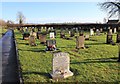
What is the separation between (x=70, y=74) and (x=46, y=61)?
3282 millimetres

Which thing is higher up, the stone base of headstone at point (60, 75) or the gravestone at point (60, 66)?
the gravestone at point (60, 66)

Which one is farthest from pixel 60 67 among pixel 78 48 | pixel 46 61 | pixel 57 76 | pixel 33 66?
pixel 78 48

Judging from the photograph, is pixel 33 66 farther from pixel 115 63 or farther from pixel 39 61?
pixel 115 63

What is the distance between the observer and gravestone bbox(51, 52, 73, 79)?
32.7 feet

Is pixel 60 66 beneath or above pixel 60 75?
above

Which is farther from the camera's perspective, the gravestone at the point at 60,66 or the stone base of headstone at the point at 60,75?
the gravestone at the point at 60,66

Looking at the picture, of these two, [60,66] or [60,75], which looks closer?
[60,75]

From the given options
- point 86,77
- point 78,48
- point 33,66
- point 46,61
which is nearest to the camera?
point 86,77

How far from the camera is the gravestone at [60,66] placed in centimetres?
998

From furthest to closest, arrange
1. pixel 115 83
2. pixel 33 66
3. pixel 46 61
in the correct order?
pixel 46 61
pixel 33 66
pixel 115 83

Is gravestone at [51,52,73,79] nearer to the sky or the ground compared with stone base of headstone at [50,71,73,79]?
nearer to the sky

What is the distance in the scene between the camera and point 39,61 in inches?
524

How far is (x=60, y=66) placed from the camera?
10.2 metres

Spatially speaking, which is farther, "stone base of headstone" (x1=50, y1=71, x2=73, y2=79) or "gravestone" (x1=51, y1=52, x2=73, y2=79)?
"gravestone" (x1=51, y1=52, x2=73, y2=79)
